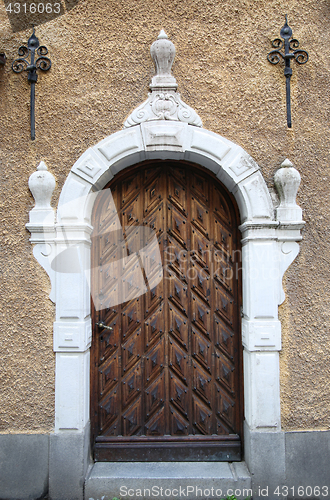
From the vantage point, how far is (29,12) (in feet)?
8.93

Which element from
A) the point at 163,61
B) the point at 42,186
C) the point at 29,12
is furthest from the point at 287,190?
the point at 29,12

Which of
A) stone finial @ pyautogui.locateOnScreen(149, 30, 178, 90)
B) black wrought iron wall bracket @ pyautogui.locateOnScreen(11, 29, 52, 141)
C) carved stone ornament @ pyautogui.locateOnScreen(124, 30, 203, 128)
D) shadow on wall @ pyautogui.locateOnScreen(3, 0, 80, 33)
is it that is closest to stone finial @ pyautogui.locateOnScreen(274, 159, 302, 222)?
carved stone ornament @ pyautogui.locateOnScreen(124, 30, 203, 128)

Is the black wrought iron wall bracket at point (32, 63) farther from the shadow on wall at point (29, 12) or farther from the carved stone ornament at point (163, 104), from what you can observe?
the carved stone ornament at point (163, 104)

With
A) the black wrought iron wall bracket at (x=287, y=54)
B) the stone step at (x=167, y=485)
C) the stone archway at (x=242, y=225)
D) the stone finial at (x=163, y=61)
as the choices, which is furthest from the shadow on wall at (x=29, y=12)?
the stone step at (x=167, y=485)

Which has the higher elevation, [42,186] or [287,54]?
[287,54]

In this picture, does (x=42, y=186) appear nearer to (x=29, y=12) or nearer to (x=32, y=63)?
(x=32, y=63)

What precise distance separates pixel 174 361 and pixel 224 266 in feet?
3.06

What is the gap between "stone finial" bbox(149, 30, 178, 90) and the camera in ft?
Result: 8.39

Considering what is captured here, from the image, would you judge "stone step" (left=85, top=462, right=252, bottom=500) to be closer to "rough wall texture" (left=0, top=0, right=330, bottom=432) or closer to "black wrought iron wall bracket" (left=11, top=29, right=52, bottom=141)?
"rough wall texture" (left=0, top=0, right=330, bottom=432)

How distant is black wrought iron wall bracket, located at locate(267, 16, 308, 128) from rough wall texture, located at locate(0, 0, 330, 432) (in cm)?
5

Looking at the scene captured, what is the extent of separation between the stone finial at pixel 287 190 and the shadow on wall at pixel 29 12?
89.1 inches

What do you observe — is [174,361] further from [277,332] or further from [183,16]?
[183,16]

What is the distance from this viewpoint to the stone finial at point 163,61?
8.39ft

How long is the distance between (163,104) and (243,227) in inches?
47.2
